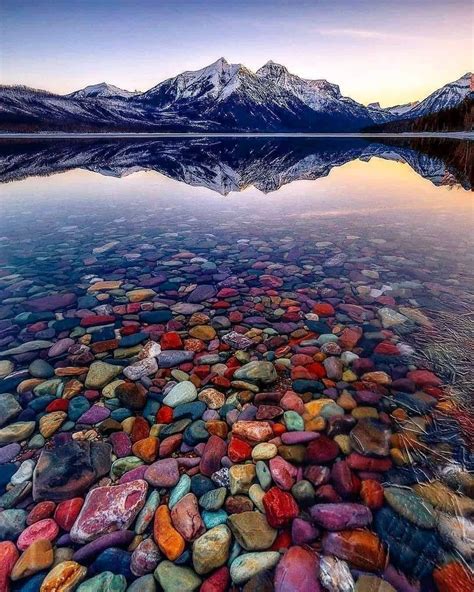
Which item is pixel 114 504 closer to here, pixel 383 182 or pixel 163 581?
pixel 163 581

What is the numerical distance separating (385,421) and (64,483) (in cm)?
317

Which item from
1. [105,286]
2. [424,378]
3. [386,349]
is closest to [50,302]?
[105,286]

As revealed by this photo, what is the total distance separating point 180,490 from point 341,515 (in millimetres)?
1324

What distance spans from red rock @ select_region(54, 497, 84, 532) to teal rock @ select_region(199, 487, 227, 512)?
1.00 m

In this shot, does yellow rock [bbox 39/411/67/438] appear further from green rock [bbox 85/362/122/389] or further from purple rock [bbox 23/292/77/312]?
purple rock [bbox 23/292/77/312]

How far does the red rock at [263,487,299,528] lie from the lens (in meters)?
2.73

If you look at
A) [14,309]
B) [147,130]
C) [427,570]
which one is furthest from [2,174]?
[147,130]

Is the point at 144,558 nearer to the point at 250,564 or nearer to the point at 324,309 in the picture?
the point at 250,564

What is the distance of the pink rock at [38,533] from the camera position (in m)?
2.59

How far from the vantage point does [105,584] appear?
7.70ft

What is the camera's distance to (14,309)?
605cm

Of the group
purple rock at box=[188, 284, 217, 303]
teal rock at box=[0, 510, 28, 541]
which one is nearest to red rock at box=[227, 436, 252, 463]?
teal rock at box=[0, 510, 28, 541]

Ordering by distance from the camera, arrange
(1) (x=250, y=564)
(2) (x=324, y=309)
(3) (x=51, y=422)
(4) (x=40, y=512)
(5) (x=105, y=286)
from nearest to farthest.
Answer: (1) (x=250, y=564) → (4) (x=40, y=512) → (3) (x=51, y=422) → (2) (x=324, y=309) → (5) (x=105, y=286)

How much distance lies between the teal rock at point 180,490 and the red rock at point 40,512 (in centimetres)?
96
